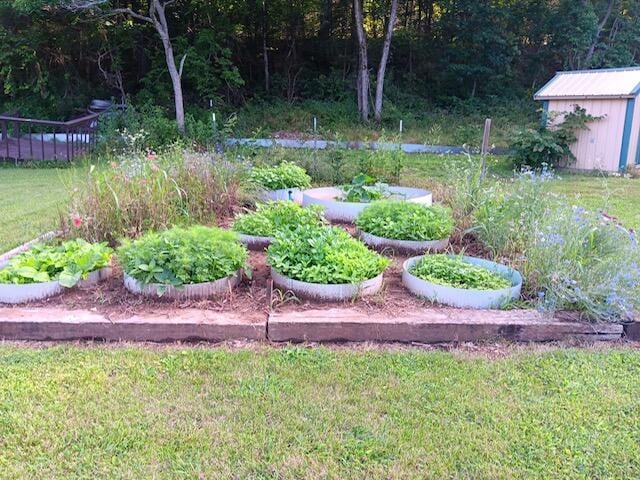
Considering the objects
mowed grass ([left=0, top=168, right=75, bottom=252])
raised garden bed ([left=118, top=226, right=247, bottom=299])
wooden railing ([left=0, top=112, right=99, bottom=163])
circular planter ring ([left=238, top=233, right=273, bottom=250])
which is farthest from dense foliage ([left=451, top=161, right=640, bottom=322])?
wooden railing ([left=0, top=112, right=99, bottom=163])

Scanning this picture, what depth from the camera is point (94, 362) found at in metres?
2.45

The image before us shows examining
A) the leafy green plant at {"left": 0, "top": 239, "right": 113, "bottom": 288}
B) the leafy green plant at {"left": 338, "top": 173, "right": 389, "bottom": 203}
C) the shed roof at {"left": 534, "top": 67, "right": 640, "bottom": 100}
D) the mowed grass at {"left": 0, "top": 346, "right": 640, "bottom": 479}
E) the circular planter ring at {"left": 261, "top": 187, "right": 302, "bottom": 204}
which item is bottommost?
the mowed grass at {"left": 0, "top": 346, "right": 640, "bottom": 479}

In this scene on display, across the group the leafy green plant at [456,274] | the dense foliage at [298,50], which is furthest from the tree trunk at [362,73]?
the leafy green plant at [456,274]

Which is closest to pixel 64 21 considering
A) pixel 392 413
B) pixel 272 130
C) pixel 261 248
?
pixel 272 130

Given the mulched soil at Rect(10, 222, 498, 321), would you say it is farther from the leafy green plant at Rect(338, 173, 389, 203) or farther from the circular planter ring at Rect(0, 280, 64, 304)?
the leafy green plant at Rect(338, 173, 389, 203)

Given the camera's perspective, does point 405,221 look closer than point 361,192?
Yes

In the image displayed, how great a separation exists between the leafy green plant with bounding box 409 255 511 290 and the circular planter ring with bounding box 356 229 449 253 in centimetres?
46

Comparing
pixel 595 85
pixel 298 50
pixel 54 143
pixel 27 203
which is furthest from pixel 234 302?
pixel 298 50

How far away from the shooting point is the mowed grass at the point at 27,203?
460 cm

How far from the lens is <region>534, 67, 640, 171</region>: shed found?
29.7ft

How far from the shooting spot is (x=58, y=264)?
10.4ft

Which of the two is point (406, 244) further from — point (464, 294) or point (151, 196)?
point (151, 196)

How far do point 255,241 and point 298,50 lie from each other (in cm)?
1659

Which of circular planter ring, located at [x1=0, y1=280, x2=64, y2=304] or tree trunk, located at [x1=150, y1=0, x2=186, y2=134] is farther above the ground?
tree trunk, located at [x1=150, y1=0, x2=186, y2=134]
